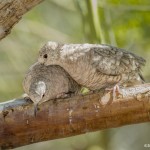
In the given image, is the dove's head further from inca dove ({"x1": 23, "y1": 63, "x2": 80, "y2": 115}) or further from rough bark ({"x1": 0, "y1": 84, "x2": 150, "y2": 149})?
rough bark ({"x1": 0, "y1": 84, "x2": 150, "y2": 149})

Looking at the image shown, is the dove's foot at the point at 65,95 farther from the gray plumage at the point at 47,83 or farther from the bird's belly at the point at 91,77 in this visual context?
the bird's belly at the point at 91,77

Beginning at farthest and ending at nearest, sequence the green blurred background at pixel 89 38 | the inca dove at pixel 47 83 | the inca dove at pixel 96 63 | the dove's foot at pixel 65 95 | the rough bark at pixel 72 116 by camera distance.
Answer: the green blurred background at pixel 89 38, the inca dove at pixel 96 63, the dove's foot at pixel 65 95, the inca dove at pixel 47 83, the rough bark at pixel 72 116

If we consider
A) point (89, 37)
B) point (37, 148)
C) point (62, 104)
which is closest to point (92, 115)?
point (62, 104)

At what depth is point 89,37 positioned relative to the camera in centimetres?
497

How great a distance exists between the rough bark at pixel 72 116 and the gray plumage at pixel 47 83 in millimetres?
82

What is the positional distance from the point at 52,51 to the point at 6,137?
719 mm

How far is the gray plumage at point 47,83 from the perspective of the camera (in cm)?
349

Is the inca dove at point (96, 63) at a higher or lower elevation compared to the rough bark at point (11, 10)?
lower

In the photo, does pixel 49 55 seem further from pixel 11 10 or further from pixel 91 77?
pixel 11 10

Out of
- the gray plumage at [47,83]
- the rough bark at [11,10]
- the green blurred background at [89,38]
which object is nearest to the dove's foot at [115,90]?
the gray plumage at [47,83]

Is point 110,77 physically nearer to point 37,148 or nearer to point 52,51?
point 52,51

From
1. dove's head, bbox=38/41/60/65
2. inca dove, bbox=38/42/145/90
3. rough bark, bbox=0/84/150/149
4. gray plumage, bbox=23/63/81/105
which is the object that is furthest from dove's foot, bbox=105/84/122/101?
dove's head, bbox=38/41/60/65

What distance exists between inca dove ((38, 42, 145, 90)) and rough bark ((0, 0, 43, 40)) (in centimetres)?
39

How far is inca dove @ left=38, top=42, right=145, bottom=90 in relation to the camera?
372 cm
